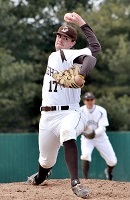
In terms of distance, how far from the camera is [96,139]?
12.4 metres

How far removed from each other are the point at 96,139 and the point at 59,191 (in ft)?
15.4

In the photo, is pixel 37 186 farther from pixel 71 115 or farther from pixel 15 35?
pixel 15 35

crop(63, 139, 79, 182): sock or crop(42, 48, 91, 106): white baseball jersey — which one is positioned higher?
crop(42, 48, 91, 106): white baseball jersey

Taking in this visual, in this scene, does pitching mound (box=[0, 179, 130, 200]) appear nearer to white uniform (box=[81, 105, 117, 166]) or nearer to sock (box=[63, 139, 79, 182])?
sock (box=[63, 139, 79, 182])

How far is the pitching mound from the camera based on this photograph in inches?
282

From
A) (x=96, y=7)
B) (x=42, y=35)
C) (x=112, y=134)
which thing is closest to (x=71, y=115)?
(x=112, y=134)

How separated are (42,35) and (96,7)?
18.2ft

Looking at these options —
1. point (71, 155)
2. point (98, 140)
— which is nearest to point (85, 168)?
point (98, 140)

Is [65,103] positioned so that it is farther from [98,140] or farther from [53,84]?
[98,140]

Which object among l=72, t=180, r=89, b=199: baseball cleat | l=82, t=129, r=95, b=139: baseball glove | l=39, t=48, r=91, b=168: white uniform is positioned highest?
l=39, t=48, r=91, b=168: white uniform

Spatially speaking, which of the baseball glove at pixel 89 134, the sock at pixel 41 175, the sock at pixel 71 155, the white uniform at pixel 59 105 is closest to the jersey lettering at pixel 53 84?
the white uniform at pixel 59 105

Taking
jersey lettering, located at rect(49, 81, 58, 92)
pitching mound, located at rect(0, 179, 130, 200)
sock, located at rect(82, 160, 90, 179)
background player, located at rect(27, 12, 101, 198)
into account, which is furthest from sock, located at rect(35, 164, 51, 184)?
sock, located at rect(82, 160, 90, 179)

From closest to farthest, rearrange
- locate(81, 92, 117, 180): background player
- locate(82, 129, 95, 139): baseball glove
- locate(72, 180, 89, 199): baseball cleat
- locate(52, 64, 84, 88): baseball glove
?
1. locate(72, 180, 89, 199): baseball cleat
2. locate(52, 64, 84, 88): baseball glove
3. locate(82, 129, 95, 139): baseball glove
4. locate(81, 92, 117, 180): background player

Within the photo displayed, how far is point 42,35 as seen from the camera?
71.8 ft
